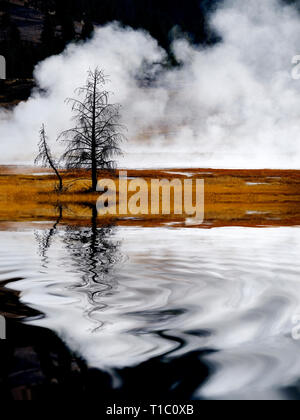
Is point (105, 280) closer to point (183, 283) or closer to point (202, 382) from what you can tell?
point (183, 283)

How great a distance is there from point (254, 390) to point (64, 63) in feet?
123

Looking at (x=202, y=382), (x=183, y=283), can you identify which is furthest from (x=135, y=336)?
(x=183, y=283)

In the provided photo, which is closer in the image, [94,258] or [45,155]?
[94,258]

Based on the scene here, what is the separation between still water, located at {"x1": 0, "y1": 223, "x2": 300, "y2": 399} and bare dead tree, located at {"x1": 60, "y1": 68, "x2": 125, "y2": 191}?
1189 centimetres

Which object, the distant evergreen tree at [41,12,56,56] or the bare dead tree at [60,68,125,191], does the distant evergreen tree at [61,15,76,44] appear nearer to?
the distant evergreen tree at [41,12,56,56]

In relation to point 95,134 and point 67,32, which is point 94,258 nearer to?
point 95,134

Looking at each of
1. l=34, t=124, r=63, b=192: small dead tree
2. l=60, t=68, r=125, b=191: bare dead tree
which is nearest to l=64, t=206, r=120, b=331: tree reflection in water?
l=60, t=68, r=125, b=191: bare dead tree

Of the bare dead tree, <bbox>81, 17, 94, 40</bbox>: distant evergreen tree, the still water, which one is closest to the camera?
the still water

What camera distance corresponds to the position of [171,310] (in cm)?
288

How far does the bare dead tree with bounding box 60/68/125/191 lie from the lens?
17377 mm

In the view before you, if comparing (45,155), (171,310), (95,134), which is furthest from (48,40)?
(171,310)

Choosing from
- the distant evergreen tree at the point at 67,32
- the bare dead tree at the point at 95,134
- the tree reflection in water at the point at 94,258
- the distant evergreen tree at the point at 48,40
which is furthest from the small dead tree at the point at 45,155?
the distant evergreen tree at the point at 67,32

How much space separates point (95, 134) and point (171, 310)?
54.4 feet

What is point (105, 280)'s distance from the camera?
368cm
